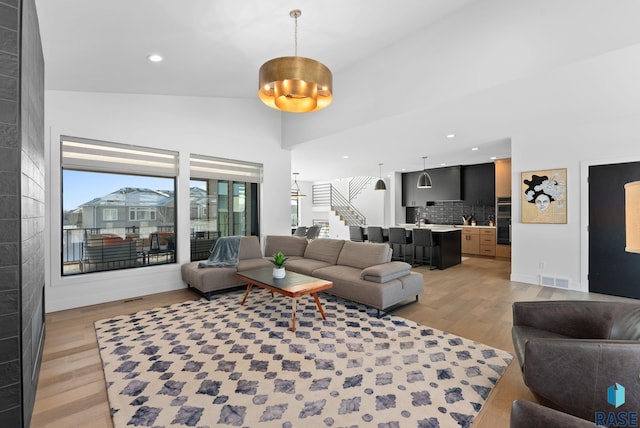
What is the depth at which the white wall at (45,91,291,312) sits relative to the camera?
3.84 metres

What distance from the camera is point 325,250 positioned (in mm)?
5125

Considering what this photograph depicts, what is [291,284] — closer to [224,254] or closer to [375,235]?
[224,254]

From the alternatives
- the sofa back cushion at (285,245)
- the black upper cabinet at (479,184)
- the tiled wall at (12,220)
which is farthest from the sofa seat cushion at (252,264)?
the black upper cabinet at (479,184)

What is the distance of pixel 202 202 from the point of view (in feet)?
17.4

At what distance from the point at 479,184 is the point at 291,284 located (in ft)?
24.1

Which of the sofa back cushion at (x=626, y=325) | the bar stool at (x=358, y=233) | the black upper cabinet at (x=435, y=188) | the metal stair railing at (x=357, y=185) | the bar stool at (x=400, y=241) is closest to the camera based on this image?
the sofa back cushion at (x=626, y=325)

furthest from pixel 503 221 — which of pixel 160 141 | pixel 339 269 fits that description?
pixel 160 141

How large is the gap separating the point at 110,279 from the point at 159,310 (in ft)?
3.59

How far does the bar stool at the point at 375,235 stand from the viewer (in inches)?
296

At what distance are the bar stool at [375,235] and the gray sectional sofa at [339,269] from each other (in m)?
2.53

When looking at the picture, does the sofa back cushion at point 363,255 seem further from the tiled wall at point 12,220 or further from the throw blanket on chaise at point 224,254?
the tiled wall at point 12,220

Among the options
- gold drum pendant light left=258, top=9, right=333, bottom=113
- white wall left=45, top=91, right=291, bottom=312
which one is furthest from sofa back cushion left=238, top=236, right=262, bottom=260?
gold drum pendant light left=258, top=9, right=333, bottom=113

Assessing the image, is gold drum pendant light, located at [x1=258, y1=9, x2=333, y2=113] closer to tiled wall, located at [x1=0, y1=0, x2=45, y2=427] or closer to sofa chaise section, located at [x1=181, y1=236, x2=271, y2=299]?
tiled wall, located at [x1=0, y1=0, x2=45, y2=427]

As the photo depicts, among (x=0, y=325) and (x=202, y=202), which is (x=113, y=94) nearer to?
(x=202, y=202)
